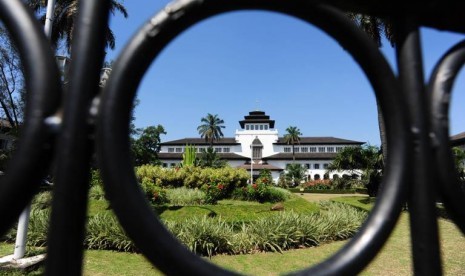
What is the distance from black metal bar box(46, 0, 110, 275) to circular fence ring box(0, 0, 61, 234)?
26 mm

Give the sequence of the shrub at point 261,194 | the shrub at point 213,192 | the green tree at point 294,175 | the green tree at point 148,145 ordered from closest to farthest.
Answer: the shrub at point 213,192 < the shrub at point 261,194 < the green tree at point 148,145 < the green tree at point 294,175

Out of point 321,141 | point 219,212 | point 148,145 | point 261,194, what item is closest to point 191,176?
point 261,194

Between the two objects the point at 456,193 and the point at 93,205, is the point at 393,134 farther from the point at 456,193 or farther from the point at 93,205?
the point at 93,205

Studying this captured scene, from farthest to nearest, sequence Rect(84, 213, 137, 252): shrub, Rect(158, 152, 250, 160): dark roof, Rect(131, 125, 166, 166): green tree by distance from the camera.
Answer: Rect(158, 152, 250, 160): dark roof, Rect(131, 125, 166, 166): green tree, Rect(84, 213, 137, 252): shrub

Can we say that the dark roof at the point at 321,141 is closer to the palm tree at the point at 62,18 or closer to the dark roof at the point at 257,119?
the dark roof at the point at 257,119

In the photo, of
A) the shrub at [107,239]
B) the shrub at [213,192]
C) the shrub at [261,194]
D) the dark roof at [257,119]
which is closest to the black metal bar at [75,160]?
the shrub at [107,239]

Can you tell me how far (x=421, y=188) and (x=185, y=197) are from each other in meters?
15.2

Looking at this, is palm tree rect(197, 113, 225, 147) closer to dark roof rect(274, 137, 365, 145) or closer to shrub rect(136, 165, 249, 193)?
dark roof rect(274, 137, 365, 145)

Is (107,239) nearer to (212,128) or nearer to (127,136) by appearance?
(127,136)

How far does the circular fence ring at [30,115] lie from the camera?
1.71ft

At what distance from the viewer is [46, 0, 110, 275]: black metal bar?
1.73ft

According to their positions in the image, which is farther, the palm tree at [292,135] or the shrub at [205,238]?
the palm tree at [292,135]

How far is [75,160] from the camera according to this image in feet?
1.78

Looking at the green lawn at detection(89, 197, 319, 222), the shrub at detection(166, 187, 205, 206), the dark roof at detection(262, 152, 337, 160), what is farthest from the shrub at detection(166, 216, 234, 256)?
the dark roof at detection(262, 152, 337, 160)
